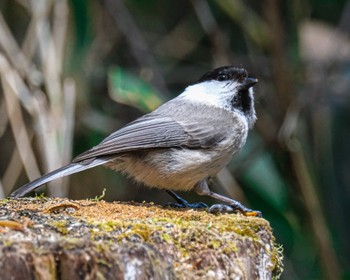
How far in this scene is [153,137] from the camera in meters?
3.32

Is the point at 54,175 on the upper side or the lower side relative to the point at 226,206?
upper

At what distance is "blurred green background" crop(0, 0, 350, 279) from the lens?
4.34 m

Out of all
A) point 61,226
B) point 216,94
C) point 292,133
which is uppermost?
point 61,226

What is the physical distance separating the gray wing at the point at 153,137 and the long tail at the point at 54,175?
0.04m

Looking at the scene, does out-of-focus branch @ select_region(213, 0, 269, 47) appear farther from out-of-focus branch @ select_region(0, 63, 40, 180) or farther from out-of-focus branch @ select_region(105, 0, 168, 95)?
out-of-focus branch @ select_region(0, 63, 40, 180)

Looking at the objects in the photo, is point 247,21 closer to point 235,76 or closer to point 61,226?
point 235,76

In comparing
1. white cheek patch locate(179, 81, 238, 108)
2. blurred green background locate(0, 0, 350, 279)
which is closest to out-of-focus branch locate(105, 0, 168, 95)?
blurred green background locate(0, 0, 350, 279)

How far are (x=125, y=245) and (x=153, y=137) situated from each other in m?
1.58

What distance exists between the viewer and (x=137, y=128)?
335cm

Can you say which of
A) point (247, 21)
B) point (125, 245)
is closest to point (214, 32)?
point (247, 21)

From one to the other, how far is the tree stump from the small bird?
2.35 ft

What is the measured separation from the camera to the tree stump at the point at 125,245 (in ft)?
5.50

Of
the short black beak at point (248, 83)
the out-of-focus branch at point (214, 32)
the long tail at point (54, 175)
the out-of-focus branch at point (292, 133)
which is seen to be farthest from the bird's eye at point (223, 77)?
the out-of-focus branch at point (214, 32)

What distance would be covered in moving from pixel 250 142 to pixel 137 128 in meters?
1.83
